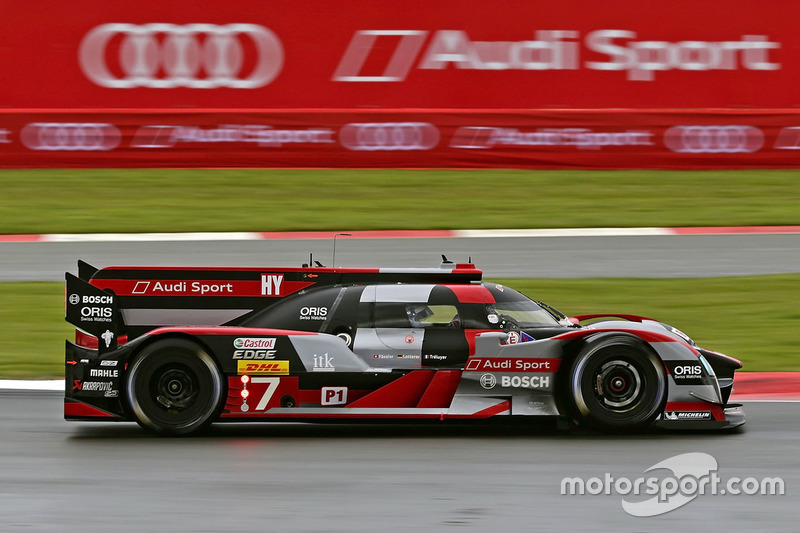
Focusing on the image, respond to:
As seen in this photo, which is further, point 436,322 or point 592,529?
point 436,322

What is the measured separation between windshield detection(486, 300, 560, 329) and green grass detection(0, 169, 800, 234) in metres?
9.46

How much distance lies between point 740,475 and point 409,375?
6.69ft

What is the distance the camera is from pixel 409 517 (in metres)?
5.61

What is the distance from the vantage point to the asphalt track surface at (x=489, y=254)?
14633mm

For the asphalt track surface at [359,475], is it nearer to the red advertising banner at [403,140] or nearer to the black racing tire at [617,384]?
the black racing tire at [617,384]

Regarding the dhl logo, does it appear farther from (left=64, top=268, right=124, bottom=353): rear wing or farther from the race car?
(left=64, top=268, right=124, bottom=353): rear wing

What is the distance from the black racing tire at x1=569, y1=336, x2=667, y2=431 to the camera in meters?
7.22

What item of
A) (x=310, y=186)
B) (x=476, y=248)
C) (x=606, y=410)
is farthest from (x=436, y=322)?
(x=310, y=186)

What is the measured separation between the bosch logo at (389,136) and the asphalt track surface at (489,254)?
373 cm

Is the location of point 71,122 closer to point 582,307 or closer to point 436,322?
point 582,307

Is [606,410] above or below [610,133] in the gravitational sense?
below

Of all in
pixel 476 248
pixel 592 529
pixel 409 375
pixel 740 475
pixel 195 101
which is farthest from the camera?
pixel 195 101

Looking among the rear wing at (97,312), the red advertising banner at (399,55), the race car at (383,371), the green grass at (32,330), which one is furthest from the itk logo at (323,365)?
the red advertising banner at (399,55)

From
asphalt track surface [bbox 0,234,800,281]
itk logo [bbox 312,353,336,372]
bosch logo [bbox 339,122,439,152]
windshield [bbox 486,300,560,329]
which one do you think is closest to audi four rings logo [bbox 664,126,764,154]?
asphalt track surface [bbox 0,234,800,281]
